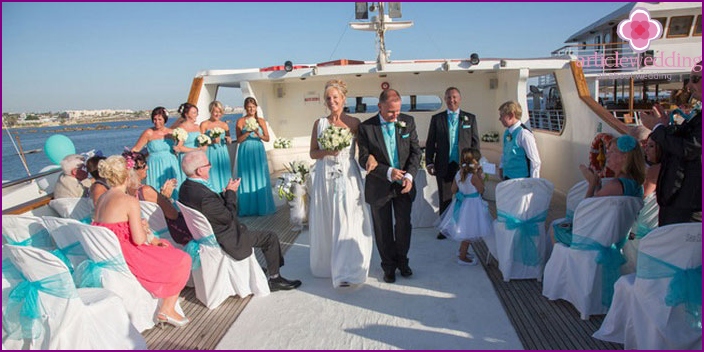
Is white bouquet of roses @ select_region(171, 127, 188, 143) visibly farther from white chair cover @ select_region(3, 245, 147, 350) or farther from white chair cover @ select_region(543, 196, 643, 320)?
white chair cover @ select_region(543, 196, 643, 320)

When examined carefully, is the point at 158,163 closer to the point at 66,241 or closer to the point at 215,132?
the point at 215,132

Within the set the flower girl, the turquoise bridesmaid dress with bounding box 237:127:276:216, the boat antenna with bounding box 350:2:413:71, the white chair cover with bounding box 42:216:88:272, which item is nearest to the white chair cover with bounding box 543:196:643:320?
the flower girl

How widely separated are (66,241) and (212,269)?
1.17 metres

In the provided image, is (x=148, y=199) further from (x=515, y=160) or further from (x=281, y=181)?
(x=515, y=160)

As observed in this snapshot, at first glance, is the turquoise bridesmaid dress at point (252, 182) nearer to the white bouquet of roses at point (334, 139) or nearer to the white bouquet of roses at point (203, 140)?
the white bouquet of roses at point (203, 140)

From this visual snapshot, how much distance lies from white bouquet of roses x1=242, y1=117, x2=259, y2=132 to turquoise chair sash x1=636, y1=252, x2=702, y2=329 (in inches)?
235

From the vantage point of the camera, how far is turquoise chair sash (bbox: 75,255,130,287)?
10.7 feet


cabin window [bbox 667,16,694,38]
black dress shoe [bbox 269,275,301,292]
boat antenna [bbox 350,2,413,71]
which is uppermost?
cabin window [bbox 667,16,694,38]

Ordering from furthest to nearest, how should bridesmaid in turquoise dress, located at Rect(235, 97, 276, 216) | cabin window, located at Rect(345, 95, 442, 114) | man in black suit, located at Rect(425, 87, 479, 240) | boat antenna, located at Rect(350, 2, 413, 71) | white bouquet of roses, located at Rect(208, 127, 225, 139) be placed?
cabin window, located at Rect(345, 95, 442, 114) → boat antenna, located at Rect(350, 2, 413, 71) → bridesmaid in turquoise dress, located at Rect(235, 97, 276, 216) → white bouquet of roses, located at Rect(208, 127, 225, 139) → man in black suit, located at Rect(425, 87, 479, 240)

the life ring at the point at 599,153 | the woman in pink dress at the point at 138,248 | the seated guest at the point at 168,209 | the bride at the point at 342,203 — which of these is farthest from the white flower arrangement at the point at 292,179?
the life ring at the point at 599,153

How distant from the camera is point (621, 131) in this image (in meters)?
5.70

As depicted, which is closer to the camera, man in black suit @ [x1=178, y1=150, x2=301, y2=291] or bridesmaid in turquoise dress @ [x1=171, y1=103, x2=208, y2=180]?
man in black suit @ [x1=178, y1=150, x2=301, y2=291]

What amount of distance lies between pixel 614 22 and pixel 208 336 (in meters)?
28.2

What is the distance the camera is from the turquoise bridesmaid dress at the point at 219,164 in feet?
24.2
